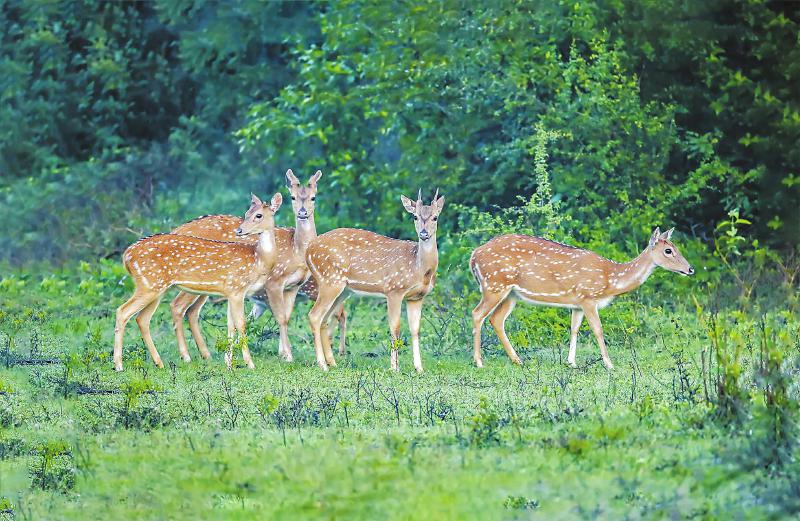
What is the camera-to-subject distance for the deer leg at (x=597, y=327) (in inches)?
530

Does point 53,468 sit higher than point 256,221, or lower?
lower

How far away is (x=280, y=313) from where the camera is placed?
1454cm

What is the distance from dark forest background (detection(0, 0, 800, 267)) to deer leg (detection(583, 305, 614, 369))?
2.18 metres

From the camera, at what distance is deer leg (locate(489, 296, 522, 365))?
13.9 m

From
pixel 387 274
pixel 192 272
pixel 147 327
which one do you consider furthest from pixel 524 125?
pixel 147 327

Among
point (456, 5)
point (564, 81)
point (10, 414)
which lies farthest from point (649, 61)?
point (10, 414)

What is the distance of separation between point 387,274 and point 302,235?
119 cm

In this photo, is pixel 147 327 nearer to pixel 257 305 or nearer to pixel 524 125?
pixel 257 305

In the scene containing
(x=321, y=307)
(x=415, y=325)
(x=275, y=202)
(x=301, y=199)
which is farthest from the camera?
(x=275, y=202)

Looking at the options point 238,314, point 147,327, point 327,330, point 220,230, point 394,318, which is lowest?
point 327,330

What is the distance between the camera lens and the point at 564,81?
1844cm

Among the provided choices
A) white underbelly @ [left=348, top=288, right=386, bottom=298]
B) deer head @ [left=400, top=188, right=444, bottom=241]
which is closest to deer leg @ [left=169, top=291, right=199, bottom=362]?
white underbelly @ [left=348, top=288, right=386, bottom=298]

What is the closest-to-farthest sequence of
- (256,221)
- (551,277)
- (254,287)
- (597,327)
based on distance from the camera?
(597,327) → (551,277) → (254,287) → (256,221)

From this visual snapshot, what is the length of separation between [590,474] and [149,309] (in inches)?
250
